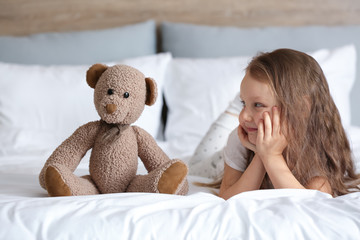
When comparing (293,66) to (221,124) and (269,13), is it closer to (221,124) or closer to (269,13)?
(221,124)

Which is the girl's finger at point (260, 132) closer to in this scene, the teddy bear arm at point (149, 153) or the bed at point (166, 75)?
the bed at point (166, 75)

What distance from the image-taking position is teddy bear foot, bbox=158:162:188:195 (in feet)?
3.39

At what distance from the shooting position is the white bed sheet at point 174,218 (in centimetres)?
84

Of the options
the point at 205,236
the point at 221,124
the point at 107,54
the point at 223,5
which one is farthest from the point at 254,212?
the point at 223,5

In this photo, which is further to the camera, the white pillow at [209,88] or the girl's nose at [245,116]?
the white pillow at [209,88]

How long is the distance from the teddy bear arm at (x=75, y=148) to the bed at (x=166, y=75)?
0.11 m

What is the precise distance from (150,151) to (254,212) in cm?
34

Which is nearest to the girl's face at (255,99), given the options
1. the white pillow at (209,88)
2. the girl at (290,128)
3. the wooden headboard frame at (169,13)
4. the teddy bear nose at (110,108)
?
the girl at (290,128)

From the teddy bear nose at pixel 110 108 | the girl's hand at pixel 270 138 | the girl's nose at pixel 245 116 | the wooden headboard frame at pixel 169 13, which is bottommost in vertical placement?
the girl's hand at pixel 270 138

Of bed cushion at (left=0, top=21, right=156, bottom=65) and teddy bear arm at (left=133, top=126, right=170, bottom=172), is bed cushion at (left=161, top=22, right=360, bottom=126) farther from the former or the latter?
teddy bear arm at (left=133, top=126, right=170, bottom=172)

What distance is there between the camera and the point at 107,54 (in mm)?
2131

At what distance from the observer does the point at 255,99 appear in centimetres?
111

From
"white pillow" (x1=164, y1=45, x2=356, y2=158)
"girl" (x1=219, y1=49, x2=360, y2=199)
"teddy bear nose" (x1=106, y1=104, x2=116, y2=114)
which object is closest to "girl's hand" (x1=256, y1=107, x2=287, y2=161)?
"girl" (x1=219, y1=49, x2=360, y2=199)

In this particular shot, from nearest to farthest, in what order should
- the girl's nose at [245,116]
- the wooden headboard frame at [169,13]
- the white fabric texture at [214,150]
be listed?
the girl's nose at [245,116] < the white fabric texture at [214,150] < the wooden headboard frame at [169,13]
